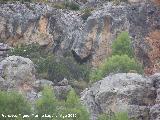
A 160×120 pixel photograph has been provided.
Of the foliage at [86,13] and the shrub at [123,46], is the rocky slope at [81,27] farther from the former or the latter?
the shrub at [123,46]

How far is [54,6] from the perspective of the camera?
8225 centimetres

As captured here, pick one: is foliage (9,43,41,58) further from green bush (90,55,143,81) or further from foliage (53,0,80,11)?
green bush (90,55,143,81)

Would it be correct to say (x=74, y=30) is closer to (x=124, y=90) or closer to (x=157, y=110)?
(x=124, y=90)

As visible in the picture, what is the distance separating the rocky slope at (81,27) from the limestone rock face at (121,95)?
2963 centimetres

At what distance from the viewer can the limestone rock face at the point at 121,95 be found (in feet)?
150

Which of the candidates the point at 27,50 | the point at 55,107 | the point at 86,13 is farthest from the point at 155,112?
the point at 86,13

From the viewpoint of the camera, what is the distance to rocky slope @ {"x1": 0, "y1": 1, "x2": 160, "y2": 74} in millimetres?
78312

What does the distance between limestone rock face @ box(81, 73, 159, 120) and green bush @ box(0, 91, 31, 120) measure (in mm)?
6461

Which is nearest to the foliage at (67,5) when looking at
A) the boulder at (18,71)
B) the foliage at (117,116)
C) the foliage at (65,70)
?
the foliage at (65,70)

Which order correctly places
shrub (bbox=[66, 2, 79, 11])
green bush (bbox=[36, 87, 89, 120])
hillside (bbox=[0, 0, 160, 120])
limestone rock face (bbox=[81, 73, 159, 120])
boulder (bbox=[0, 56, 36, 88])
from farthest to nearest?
shrub (bbox=[66, 2, 79, 11]), hillside (bbox=[0, 0, 160, 120]), boulder (bbox=[0, 56, 36, 88]), limestone rock face (bbox=[81, 73, 159, 120]), green bush (bbox=[36, 87, 89, 120])

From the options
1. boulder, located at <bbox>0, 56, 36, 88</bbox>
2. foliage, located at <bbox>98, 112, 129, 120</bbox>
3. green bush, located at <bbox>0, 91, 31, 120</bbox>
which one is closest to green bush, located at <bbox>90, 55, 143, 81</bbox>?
boulder, located at <bbox>0, 56, 36, 88</bbox>

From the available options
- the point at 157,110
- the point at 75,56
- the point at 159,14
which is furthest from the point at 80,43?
the point at 157,110

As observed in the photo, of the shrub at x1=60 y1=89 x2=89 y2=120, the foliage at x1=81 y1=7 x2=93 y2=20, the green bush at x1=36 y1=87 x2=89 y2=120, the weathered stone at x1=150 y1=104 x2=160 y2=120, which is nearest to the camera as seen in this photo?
the shrub at x1=60 y1=89 x2=89 y2=120

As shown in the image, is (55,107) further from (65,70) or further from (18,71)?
(65,70)
